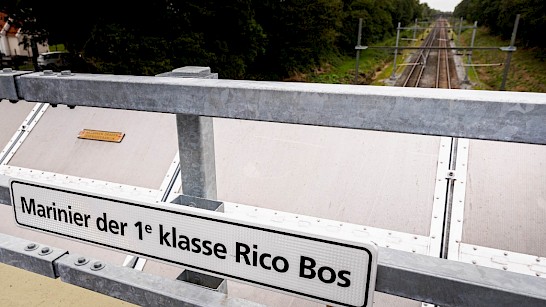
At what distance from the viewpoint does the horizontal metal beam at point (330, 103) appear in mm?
912

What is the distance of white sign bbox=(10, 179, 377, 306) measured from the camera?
110 cm

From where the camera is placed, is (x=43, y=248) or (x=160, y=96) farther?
(x=43, y=248)


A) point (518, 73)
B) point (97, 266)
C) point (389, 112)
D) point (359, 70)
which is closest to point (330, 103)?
point (389, 112)

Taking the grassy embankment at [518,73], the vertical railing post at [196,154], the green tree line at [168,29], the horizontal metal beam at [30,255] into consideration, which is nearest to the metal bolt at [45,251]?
the horizontal metal beam at [30,255]

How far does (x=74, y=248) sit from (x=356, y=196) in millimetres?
1754

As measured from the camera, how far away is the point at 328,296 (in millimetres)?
1128

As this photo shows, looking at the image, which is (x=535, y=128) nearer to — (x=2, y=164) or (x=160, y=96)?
(x=160, y=96)

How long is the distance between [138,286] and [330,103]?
0.86 metres

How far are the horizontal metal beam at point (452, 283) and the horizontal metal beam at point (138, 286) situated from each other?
0.45 meters

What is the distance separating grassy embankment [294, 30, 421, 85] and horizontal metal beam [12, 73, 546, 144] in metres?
25.4

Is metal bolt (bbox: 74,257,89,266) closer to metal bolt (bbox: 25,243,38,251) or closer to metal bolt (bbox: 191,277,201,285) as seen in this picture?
metal bolt (bbox: 25,243,38,251)

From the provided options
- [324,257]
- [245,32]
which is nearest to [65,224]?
[324,257]

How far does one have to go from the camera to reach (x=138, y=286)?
1320 millimetres

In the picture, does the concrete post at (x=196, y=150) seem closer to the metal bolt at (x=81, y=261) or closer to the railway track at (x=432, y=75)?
the metal bolt at (x=81, y=261)
